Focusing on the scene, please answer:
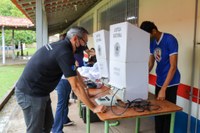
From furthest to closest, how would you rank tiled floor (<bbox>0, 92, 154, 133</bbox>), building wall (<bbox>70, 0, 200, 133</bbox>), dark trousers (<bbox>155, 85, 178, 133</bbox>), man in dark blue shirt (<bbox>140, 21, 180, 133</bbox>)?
1. tiled floor (<bbox>0, 92, 154, 133</bbox>)
2. building wall (<bbox>70, 0, 200, 133</bbox>)
3. dark trousers (<bbox>155, 85, 178, 133</bbox>)
4. man in dark blue shirt (<bbox>140, 21, 180, 133</bbox>)

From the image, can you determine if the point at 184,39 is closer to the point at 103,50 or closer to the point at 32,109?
the point at 103,50

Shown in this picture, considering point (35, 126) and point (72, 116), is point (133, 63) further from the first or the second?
point (72, 116)

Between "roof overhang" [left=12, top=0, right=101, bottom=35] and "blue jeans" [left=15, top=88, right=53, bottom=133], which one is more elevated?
"roof overhang" [left=12, top=0, right=101, bottom=35]

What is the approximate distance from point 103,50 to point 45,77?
940 millimetres

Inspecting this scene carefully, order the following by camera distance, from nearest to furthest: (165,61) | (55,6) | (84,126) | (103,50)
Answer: (165,61), (103,50), (84,126), (55,6)

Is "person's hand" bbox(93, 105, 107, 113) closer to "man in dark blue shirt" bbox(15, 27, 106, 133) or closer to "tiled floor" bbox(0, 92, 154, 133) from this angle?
"man in dark blue shirt" bbox(15, 27, 106, 133)

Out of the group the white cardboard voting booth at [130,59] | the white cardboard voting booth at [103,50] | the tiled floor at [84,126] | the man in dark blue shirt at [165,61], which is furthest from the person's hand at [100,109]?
the tiled floor at [84,126]

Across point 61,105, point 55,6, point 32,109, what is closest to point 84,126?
point 61,105

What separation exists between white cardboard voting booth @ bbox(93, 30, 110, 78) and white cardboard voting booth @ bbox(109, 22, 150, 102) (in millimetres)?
432

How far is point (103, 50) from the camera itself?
269 centimetres

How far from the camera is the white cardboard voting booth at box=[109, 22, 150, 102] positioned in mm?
1996

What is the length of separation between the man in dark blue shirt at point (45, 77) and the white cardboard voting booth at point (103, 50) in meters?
0.62

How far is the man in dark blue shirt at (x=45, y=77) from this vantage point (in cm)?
184

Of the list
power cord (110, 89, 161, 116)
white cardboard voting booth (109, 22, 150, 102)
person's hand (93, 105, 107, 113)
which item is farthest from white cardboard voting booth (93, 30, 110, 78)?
person's hand (93, 105, 107, 113)
